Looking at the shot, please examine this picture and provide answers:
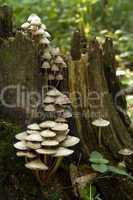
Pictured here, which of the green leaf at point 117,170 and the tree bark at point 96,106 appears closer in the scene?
the green leaf at point 117,170

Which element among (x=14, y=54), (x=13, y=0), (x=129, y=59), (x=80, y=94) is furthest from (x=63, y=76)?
(x=129, y=59)

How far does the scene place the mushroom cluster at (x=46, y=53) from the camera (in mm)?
3949

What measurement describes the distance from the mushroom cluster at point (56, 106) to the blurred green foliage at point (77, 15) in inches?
273

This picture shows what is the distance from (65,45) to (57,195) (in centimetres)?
798

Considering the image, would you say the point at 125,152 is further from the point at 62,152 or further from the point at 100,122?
the point at 62,152

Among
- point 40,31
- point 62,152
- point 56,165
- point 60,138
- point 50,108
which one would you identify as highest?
point 40,31

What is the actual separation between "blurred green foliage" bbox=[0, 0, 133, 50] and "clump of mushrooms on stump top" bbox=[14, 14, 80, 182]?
655 centimetres

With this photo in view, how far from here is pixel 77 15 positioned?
437 inches

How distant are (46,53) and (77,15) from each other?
7399 millimetres

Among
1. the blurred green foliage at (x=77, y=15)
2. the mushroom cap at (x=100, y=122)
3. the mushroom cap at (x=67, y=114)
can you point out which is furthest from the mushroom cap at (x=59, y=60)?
the blurred green foliage at (x=77, y=15)

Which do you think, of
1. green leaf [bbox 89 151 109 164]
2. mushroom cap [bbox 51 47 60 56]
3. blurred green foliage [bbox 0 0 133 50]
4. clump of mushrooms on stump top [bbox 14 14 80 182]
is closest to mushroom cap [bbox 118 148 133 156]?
green leaf [bbox 89 151 109 164]

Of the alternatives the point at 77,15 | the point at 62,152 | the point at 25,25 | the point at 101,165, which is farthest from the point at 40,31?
the point at 77,15

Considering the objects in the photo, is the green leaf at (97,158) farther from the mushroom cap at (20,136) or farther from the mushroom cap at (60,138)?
the mushroom cap at (20,136)

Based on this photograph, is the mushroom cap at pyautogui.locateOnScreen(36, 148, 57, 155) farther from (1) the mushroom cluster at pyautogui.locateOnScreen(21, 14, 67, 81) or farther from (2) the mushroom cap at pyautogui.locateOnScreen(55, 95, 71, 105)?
(1) the mushroom cluster at pyautogui.locateOnScreen(21, 14, 67, 81)
